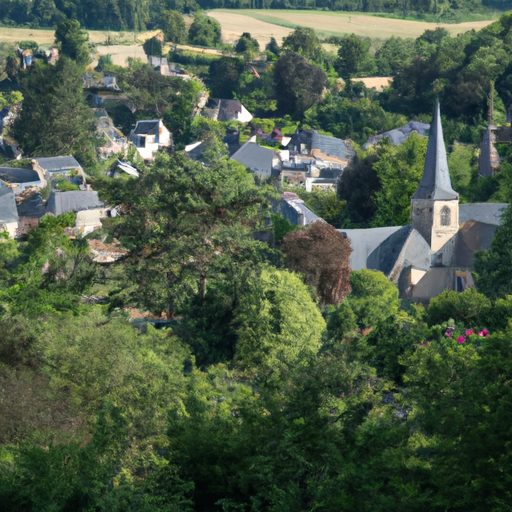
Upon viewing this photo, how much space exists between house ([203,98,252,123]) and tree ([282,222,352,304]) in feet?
152

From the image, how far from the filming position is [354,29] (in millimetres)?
106312

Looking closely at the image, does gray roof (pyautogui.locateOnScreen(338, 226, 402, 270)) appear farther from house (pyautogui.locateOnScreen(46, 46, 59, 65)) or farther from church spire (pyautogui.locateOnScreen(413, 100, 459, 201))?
house (pyautogui.locateOnScreen(46, 46, 59, 65))

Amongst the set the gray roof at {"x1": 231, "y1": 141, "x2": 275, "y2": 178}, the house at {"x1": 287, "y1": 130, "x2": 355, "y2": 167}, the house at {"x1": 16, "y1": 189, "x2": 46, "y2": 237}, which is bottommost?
the house at {"x1": 287, "y1": 130, "x2": 355, "y2": 167}

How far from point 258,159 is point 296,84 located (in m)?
13.4

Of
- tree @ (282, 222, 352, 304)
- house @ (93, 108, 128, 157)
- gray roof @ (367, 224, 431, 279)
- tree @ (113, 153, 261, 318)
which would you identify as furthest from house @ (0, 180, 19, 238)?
tree @ (113, 153, 261, 318)

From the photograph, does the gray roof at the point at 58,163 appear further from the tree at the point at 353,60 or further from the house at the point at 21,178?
the tree at the point at 353,60

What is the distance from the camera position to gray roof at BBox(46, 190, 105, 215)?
51812 millimetres

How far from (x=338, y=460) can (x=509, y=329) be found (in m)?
2.81

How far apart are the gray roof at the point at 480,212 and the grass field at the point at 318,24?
57.6m

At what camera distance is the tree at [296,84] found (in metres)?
75.7

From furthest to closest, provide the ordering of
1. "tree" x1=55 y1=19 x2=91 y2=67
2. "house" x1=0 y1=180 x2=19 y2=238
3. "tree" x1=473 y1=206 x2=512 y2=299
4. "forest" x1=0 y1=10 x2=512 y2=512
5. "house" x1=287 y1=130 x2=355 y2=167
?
"tree" x1=55 y1=19 x2=91 y2=67 → "house" x1=287 y1=130 x2=355 y2=167 → "house" x1=0 y1=180 x2=19 y2=238 → "tree" x1=473 y1=206 x2=512 y2=299 → "forest" x1=0 y1=10 x2=512 y2=512

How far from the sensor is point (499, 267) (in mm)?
31172

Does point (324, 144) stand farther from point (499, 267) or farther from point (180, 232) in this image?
point (180, 232)

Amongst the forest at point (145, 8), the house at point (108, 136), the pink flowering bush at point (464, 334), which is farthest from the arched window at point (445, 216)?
the forest at point (145, 8)
